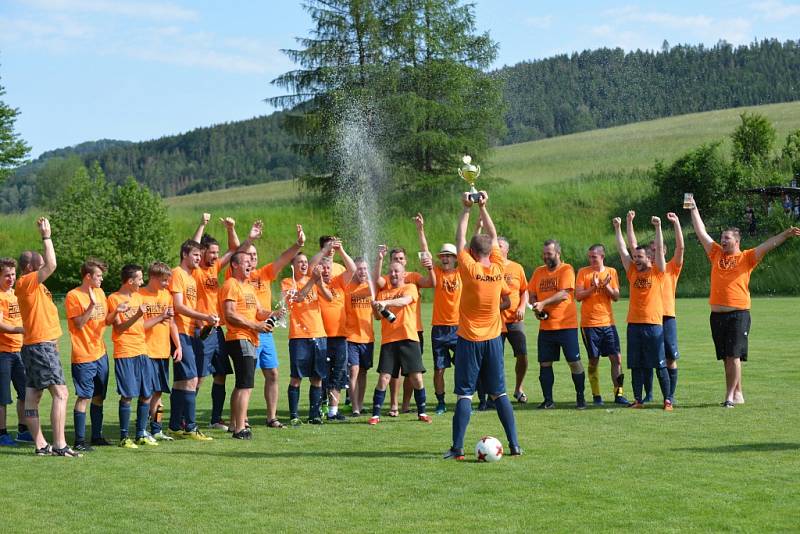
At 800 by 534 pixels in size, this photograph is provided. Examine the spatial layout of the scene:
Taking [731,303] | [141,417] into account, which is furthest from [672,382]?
[141,417]

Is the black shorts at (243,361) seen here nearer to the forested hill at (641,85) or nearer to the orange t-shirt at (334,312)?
the orange t-shirt at (334,312)

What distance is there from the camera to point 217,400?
11.7 meters

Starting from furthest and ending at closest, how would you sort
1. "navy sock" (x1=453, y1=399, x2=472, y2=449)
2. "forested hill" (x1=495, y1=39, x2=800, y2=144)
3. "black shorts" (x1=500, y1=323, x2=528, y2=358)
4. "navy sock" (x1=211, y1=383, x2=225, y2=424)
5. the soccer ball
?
"forested hill" (x1=495, y1=39, x2=800, y2=144)
"black shorts" (x1=500, y1=323, x2=528, y2=358)
"navy sock" (x1=211, y1=383, x2=225, y2=424)
"navy sock" (x1=453, y1=399, x2=472, y2=449)
the soccer ball

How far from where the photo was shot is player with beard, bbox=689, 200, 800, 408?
12023mm

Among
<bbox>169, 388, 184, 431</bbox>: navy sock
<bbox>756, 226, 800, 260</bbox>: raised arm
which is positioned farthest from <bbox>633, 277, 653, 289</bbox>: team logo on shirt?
<bbox>169, 388, 184, 431</bbox>: navy sock

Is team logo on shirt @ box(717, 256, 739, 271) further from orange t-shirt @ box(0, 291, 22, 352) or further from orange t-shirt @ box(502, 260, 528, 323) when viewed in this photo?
orange t-shirt @ box(0, 291, 22, 352)

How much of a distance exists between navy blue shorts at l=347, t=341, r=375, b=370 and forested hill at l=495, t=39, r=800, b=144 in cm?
9238

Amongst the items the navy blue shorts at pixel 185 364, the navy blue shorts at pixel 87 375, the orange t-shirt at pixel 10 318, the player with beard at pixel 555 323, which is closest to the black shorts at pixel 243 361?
the navy blue shorts at pixel 185 364

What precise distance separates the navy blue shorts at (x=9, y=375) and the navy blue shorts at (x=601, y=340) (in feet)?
22.5

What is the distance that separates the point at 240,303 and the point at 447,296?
9.19 feet

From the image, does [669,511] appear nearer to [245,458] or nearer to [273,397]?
[245,458]

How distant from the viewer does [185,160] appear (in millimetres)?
146625

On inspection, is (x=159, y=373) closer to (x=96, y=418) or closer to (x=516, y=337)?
(x=96, y=418)

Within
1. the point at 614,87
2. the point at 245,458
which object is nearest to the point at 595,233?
the point at 245,458
